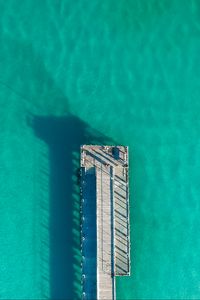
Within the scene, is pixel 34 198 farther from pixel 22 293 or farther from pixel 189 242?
pixel 189 242

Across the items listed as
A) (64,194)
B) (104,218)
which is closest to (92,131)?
(64,194)

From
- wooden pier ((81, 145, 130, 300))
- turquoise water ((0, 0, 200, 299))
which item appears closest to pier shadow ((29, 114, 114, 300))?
turquoise water ((0, 0, 200, 299))

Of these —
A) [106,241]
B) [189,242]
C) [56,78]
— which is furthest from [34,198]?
[189,242]

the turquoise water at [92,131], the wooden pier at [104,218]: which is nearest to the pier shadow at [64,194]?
the turquoise water at [92,131]

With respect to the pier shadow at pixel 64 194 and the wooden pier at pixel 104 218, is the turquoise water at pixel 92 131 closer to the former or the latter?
the pier shadow at pixel 64 194

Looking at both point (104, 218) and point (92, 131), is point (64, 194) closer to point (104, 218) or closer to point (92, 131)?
point (104, 218)

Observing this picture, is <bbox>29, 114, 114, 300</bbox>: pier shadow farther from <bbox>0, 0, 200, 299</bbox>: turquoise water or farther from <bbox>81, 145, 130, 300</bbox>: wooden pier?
<bbox>81, 145, 130, 300</bbox>: wooden pier
